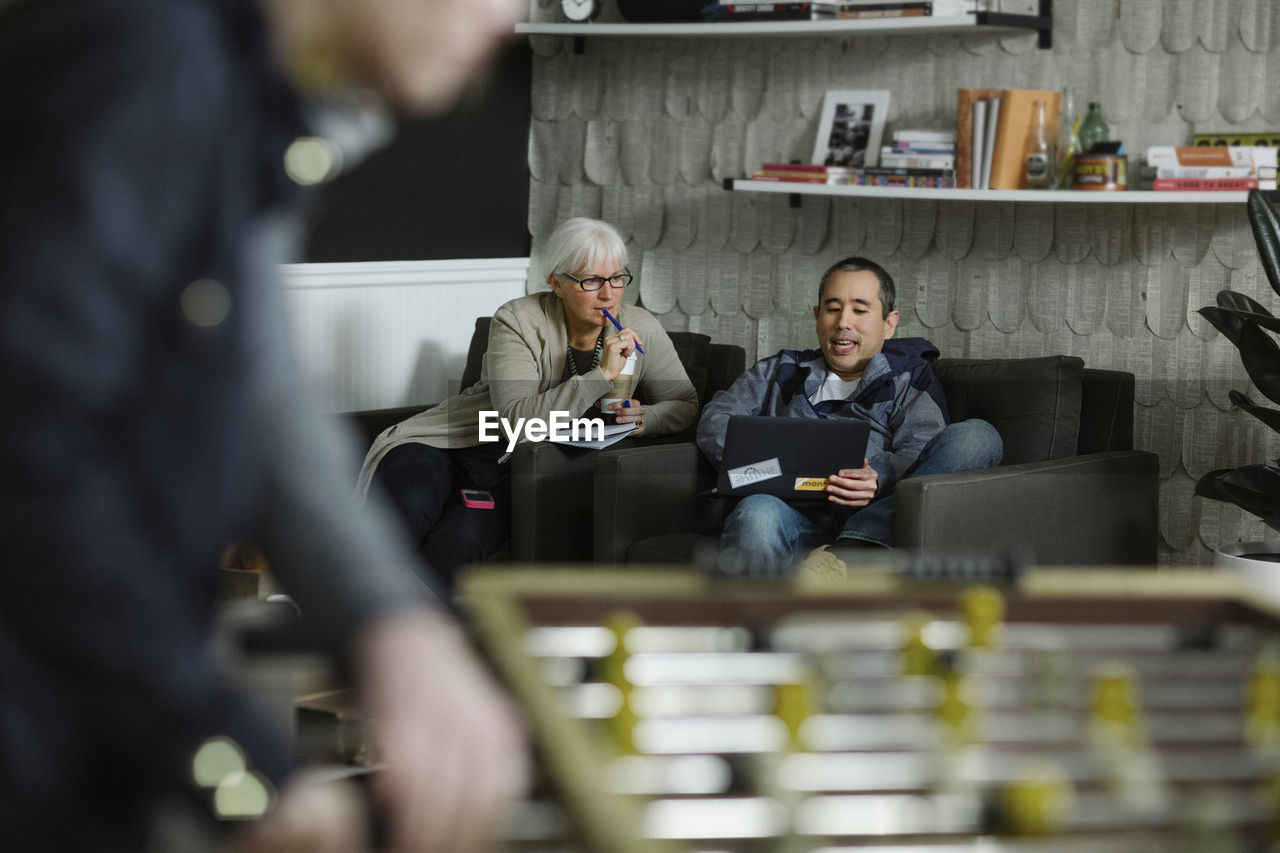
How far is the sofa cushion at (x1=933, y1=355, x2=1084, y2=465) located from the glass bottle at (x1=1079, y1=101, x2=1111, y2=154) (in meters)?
0.74

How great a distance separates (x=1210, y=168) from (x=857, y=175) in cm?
100

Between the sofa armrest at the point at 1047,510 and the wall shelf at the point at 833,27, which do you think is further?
the wall shelf at the point at 833,27

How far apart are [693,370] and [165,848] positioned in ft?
11.9

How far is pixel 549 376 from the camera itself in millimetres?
3934

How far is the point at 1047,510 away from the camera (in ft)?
11.0

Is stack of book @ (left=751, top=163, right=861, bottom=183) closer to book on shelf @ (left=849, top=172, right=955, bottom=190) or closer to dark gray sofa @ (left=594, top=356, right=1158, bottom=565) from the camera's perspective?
book on shelf @ (left=849, top=172, right=955, bottom=190)

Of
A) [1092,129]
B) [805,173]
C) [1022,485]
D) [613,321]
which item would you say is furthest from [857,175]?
[1022,485]

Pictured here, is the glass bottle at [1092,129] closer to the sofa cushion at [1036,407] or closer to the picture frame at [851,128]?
the picture frame at [851,128]

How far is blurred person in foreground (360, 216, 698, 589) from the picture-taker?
12.1 feet

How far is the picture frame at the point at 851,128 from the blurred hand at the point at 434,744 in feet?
12.6

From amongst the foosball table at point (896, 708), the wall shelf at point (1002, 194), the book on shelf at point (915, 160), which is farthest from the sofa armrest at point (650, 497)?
the foosball table at point (896, 708)

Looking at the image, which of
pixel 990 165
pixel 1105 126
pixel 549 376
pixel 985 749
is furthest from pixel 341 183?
pixel 985 749

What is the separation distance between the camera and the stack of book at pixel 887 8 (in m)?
4.03

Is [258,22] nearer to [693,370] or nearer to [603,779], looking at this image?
[603,779]
